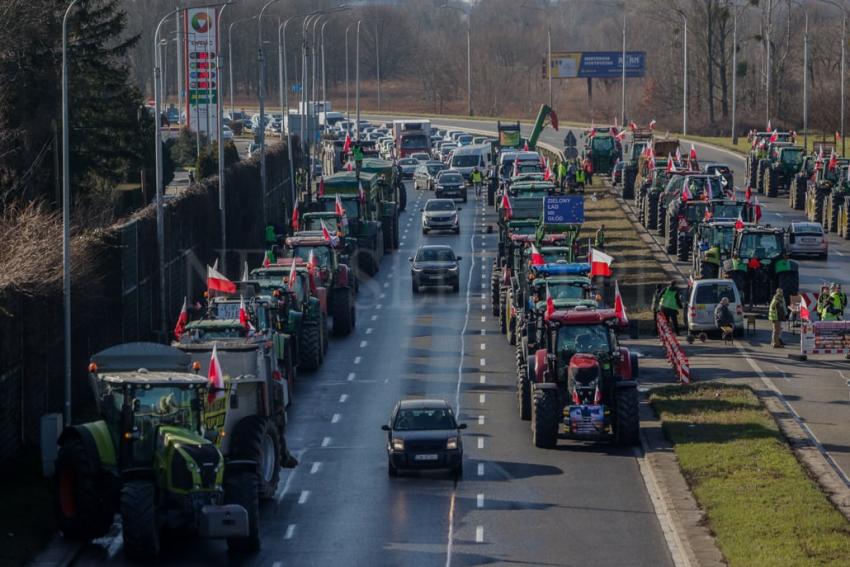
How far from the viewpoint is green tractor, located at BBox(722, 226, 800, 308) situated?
1911 inches

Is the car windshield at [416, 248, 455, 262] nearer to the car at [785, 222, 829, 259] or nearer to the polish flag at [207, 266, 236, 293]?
the car at [785, 222, 829, 259]

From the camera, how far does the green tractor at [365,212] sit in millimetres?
60219

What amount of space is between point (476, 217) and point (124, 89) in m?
17.8

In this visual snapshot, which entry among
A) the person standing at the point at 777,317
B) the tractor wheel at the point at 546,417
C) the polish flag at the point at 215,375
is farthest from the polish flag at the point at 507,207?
the polish flag at the point at 215,375

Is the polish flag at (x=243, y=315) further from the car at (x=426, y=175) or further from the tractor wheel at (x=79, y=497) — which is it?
the car at (x=426, y=175)

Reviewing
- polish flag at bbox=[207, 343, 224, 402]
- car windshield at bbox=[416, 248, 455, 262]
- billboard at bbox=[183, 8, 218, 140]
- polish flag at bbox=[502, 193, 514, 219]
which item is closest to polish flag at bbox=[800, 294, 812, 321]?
car windshield at bbox=[416, 248, 455, 262]

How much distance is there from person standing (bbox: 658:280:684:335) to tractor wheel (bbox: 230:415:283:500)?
1921cm

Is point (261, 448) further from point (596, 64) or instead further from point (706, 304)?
point (596, 64)

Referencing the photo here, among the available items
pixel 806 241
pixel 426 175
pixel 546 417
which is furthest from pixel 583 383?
pixel 426 175

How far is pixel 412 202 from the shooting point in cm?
8612

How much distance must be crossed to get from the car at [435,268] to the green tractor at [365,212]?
361 centimetres

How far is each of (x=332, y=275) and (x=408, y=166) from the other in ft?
168

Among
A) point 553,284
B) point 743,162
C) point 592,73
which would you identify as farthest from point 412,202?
point 592,73

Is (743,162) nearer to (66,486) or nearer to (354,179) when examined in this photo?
(354,179)
